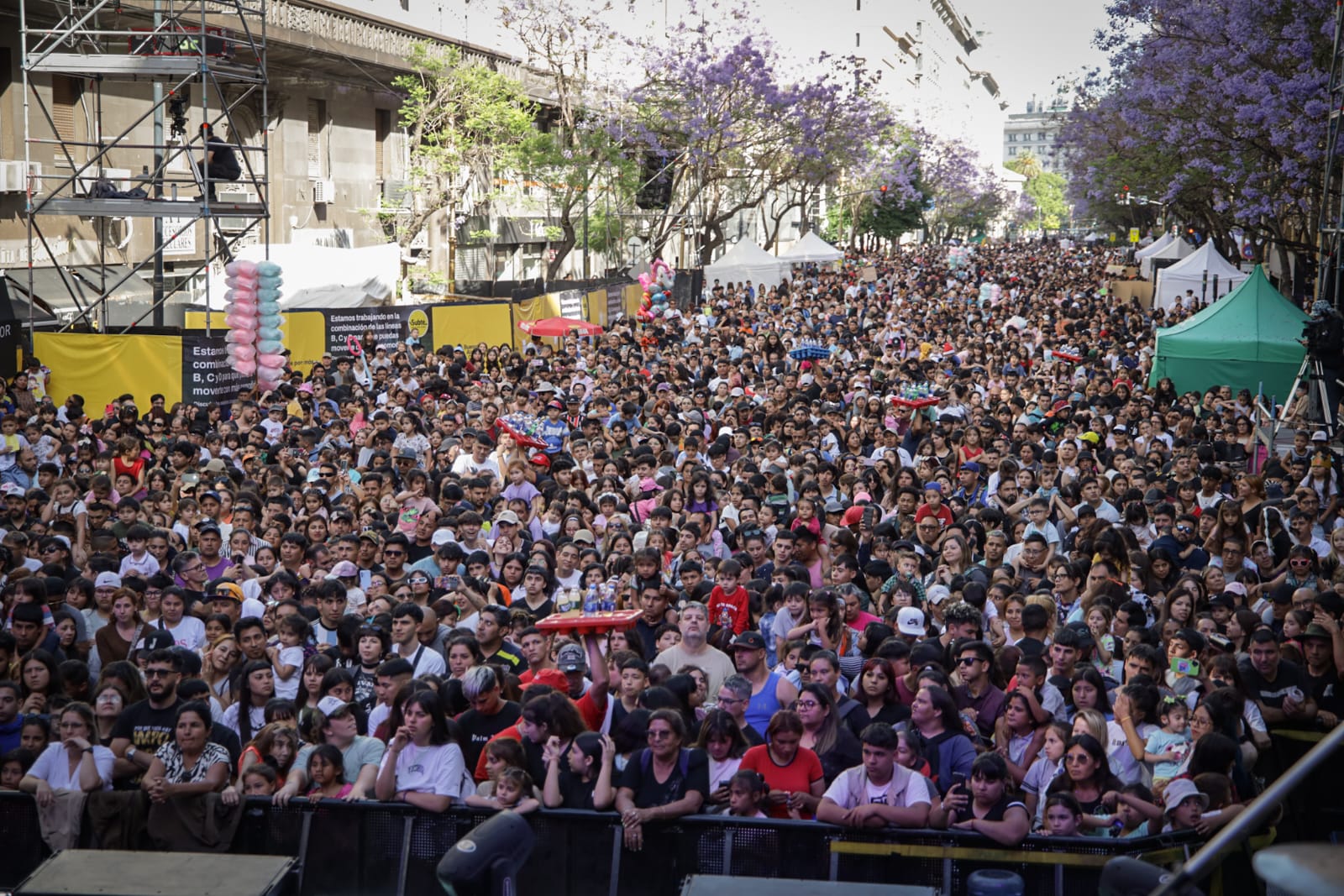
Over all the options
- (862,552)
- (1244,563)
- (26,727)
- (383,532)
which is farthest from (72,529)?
(1244,563)

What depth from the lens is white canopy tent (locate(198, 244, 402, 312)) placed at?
27.5 m

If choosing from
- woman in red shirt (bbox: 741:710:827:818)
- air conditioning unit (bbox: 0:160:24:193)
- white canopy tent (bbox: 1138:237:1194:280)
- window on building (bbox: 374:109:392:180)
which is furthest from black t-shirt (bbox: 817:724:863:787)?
white canopy tent (bbox: 1138:237:1194:280)

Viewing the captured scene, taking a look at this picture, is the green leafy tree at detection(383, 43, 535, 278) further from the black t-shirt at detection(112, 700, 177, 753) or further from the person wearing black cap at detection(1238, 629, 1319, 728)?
the person wearing black cap at detection(1238, 629, 1319, 728)

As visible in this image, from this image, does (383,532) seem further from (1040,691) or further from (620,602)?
(1040,691)

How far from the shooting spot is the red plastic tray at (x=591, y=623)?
24.8 feet

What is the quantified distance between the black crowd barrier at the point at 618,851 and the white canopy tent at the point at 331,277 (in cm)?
2164

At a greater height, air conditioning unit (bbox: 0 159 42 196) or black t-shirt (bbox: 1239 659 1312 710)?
air conditioning unit (bbox: 0 159 42 196)

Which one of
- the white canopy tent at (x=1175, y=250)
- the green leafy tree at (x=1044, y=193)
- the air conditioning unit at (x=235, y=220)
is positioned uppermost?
the green leafy tree at (x=1044, y=193)

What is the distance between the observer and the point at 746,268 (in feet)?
141

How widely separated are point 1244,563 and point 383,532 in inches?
256

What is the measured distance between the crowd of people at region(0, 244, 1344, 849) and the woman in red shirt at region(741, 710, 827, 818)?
0.07 ft

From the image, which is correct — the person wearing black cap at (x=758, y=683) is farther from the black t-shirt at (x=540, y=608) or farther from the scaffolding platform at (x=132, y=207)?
the scaffolding platform at (x=132, y=207)

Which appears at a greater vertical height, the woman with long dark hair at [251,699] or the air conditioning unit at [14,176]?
the air conditioning unit at [14,176]

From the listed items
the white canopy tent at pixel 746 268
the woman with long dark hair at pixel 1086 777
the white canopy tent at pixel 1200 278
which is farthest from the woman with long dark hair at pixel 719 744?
the white canopy tent at pixel 746 268
